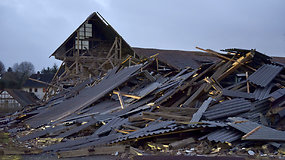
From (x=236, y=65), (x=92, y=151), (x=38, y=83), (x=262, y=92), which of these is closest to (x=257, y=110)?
(x=262, y=92)

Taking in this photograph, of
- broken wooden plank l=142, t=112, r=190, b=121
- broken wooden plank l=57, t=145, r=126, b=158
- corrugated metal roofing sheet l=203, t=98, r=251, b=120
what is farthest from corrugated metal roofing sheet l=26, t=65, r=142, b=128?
corrugated metal roofing sheet l=203, t=98, r=251, b=120

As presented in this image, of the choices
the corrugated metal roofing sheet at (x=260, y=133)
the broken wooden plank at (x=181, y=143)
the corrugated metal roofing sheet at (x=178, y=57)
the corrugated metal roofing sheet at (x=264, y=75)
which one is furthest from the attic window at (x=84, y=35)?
the corrugated metal roofing sheet at (x=260, y=133)

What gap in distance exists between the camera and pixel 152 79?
44.5 ft

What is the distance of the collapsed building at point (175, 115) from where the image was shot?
7.55 meters

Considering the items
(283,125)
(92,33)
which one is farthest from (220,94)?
(92,33)

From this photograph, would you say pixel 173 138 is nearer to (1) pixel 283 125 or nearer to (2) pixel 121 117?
(2) pixel 121 117

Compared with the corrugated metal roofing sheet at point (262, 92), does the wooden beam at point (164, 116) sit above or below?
below

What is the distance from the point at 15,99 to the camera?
32.2 m

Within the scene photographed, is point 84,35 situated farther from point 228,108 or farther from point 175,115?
point 228,108

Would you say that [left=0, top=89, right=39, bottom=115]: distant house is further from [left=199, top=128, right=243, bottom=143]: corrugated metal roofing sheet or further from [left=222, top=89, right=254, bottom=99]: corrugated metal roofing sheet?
[left=199, top=128, right=243, bottom=143]: corrugated metal roofing sheet

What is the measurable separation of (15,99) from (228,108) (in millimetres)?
28541

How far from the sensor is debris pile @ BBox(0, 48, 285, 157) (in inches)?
294

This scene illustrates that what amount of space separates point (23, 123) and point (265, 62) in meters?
11.5

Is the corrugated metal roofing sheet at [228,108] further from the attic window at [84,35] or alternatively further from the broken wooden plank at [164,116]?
the attic window at [84,35]
